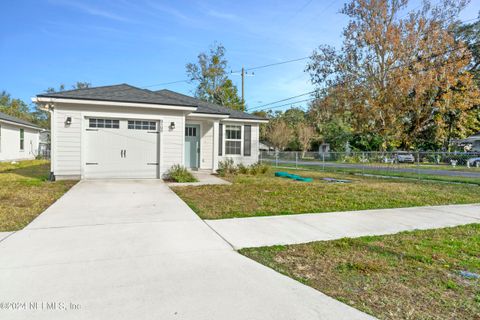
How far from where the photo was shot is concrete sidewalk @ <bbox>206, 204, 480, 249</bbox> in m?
4.77

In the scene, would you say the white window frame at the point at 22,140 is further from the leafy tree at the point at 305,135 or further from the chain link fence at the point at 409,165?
the leafy tree at the point at 305,135

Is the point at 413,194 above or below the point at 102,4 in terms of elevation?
below

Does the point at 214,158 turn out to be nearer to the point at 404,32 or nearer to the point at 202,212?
the point at 202,212

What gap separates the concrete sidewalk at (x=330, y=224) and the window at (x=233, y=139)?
9.68 meters

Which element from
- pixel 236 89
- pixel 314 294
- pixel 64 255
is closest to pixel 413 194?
pixel 314 294

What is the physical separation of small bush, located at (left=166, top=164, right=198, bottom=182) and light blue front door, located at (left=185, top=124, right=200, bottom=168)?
3466 mm

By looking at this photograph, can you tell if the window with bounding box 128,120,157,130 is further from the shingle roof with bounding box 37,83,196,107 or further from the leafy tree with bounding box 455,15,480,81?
the leafy tree with bounding box 455,15,480,81

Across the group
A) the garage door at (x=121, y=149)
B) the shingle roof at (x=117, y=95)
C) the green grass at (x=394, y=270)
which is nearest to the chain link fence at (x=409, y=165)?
the shingle roof at (x=117, y=95)

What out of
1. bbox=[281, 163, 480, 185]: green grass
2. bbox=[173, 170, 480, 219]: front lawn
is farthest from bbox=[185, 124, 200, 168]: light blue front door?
bbox=[281, 163, 480, 185]: green grass

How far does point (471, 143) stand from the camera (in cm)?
3469

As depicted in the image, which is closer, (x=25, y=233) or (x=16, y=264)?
(x=16, y=264)

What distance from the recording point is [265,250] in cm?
420

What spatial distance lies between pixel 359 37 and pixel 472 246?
78.4 feet

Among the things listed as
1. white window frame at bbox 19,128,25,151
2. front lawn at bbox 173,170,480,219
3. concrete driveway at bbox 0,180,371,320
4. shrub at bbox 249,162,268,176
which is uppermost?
white window frame at bbox 19,128,25,151
